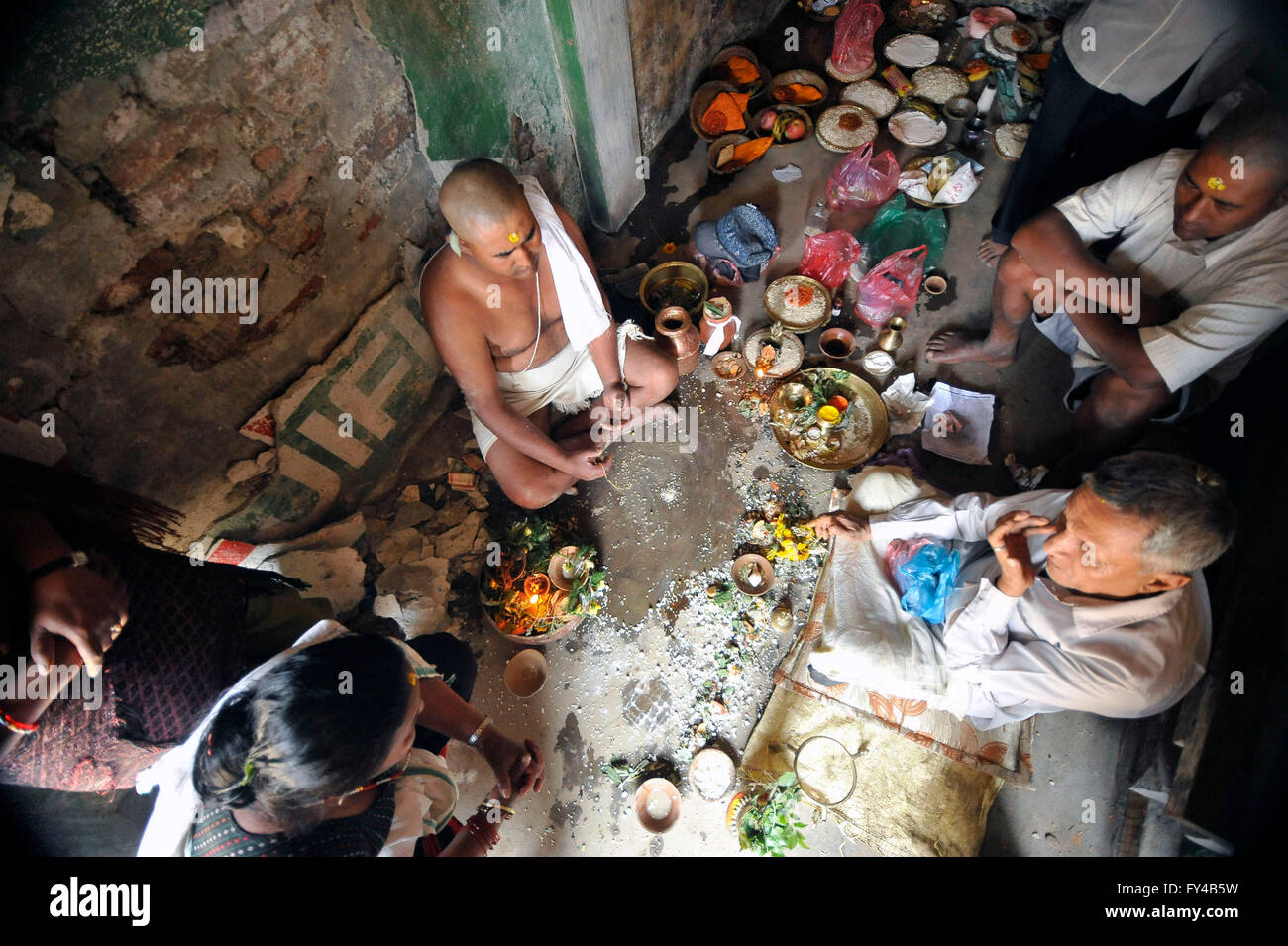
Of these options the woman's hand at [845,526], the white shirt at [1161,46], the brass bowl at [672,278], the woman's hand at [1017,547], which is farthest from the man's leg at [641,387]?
the white shirt at [1161,46]

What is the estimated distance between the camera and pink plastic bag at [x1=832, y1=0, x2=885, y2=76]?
16.3ft

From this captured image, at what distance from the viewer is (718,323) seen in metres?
3.97

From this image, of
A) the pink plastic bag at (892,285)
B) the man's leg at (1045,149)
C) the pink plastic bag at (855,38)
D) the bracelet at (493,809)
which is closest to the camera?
the bracelet at (493,809)

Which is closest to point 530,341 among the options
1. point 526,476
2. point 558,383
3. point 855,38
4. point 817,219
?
point 558,383

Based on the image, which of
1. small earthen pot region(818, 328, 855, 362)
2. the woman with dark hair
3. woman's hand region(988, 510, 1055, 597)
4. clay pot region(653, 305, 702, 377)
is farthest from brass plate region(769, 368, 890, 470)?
the woman with dark hair

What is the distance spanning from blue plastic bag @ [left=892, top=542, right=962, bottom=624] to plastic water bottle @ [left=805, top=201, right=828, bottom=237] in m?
2.76

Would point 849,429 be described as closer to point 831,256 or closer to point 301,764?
point 831,256

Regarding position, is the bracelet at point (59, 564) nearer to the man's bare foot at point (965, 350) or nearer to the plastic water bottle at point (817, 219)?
the man's bare foot at point (965, 350)

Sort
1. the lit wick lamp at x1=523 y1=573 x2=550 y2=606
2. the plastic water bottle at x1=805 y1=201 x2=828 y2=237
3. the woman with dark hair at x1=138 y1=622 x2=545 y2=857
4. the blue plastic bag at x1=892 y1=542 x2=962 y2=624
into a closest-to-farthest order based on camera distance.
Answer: the woman with dark hair at x1=138 y1=622 x2=545 y2=857 < the blue plastic bag at x1=892 y1=542 x2=962 y2=624 < the lit wick lamp at x1=523 y1=573 x2=550 y2=606 < the plastic water bottle at x1=805 y1=201 x2=828 y2=237

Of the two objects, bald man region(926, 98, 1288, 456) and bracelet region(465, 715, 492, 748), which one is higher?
bald man region(926, 98, 1288, 456)

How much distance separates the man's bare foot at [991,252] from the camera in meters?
4.29

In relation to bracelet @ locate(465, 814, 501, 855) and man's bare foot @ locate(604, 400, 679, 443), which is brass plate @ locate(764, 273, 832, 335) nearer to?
man's bare foot @ locate(604, 400, 679, 443)

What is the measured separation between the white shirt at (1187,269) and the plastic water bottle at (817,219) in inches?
66.3

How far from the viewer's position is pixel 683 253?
4516mm
